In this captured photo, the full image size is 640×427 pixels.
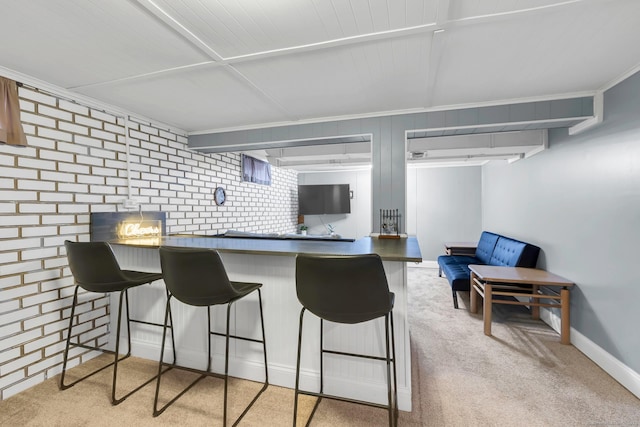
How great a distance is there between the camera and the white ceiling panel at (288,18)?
4.16 ft

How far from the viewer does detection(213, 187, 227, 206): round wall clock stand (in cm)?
376

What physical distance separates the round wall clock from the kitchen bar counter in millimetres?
1471

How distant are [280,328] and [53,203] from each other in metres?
1.95

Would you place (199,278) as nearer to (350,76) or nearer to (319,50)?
(319,50)

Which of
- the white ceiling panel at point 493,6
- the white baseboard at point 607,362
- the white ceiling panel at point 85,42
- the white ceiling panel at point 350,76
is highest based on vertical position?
the white ceiling panel at point 85,42

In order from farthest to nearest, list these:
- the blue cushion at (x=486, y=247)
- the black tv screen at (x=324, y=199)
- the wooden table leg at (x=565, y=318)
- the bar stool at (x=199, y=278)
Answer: the black tv screen at (x=324, y=199)
the blue cushion at (x=486, y=247)
the wooden table leg at (x=565, y=318)
the bar stool at (x=199, y=278)

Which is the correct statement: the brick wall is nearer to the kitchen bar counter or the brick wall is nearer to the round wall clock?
the kitchen bar counter

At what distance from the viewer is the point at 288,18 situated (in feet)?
4.44

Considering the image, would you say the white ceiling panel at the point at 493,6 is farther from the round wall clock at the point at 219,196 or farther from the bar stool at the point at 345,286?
the round wall clock at the point at 219,196

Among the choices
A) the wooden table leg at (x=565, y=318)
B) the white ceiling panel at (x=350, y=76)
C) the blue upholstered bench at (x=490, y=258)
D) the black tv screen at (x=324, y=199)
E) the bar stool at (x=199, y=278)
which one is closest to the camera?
the bar stool at (x=199, y=278)

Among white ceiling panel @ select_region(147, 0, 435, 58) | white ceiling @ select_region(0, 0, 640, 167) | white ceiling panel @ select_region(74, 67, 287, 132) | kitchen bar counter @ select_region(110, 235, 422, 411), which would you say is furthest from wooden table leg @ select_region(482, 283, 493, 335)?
white ceiling panel @ select_region(74, 67, 287, 132)

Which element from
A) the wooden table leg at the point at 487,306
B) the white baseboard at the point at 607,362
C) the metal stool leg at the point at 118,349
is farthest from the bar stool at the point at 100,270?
the white baseboard at the point at 607,362

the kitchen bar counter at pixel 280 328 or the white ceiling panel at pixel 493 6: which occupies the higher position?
the white ceiling panel at pixel 493 6

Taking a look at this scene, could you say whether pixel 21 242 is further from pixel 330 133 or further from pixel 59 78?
pixel 330 133
